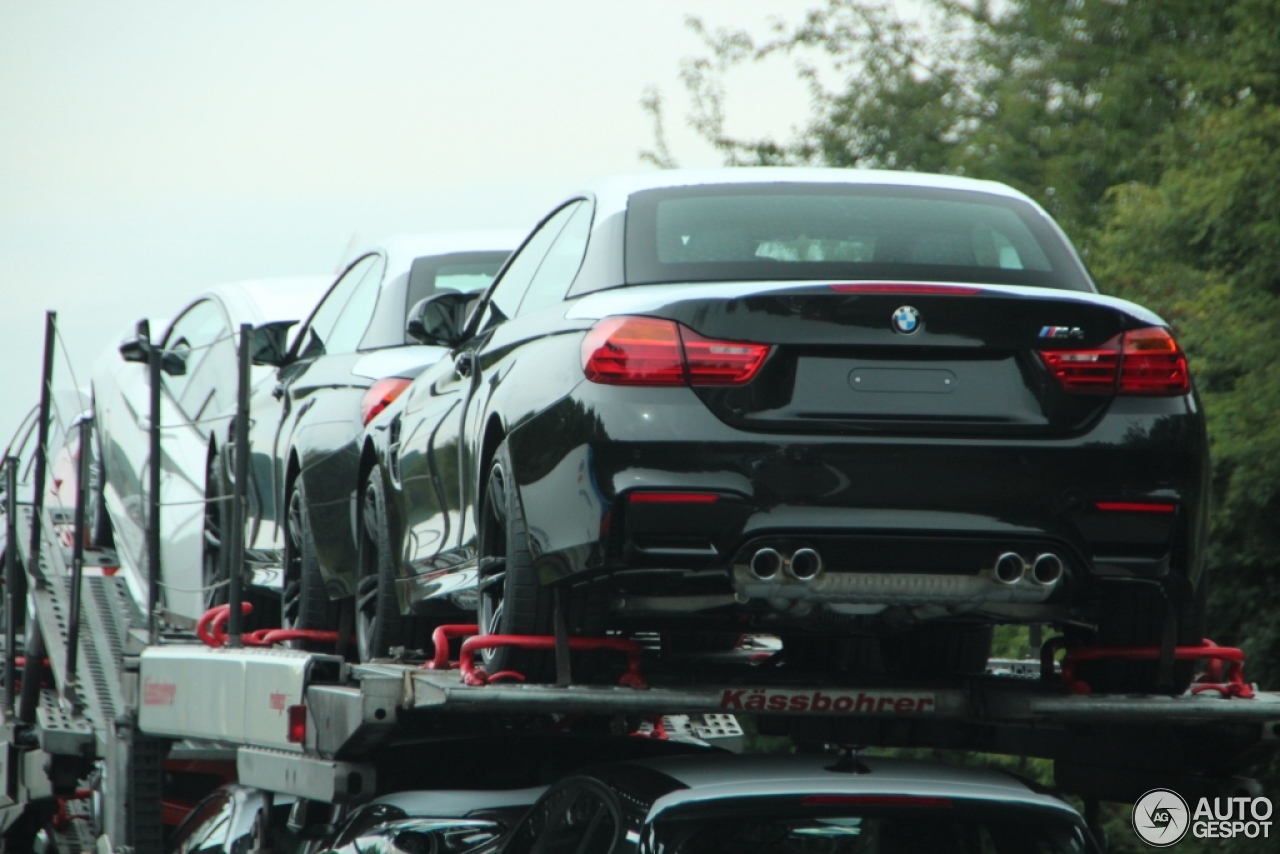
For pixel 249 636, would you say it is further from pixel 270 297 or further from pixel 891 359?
pixel 891 359

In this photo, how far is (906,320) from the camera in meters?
5.29

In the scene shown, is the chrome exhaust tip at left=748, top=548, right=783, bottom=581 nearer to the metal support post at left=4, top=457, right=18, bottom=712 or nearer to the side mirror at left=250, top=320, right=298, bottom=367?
the side mirror at left=250, top=320, right=298, bottom=367

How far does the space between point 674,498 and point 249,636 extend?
3595 millimetres

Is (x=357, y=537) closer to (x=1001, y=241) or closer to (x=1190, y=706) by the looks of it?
(x=1001, y=241)

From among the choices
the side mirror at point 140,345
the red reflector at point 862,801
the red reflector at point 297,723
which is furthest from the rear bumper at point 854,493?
the side mirror at point 140,345

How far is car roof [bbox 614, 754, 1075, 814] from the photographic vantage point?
15.9 ft

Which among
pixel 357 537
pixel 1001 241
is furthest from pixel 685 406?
pixel 357 537

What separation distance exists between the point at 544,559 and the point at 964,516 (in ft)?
3.57

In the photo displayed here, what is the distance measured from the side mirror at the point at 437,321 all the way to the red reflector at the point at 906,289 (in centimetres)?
189

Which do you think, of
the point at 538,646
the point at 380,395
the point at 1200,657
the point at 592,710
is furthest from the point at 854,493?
the point at 380,395

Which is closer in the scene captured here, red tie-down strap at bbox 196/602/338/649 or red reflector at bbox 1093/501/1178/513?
red reflector at bbox 1093/501/1178/513

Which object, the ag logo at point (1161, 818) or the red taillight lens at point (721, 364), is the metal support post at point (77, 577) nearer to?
the red taillight lens at point (721, 364)

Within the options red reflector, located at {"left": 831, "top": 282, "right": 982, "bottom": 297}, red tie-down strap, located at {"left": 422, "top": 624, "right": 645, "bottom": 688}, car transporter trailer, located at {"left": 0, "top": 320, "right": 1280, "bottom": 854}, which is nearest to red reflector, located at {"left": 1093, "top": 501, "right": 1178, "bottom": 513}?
car transporter trailer, located at {"left": 0, "top": 320, "right": 1280, "bottom": 854}

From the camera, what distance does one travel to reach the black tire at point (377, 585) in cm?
753
